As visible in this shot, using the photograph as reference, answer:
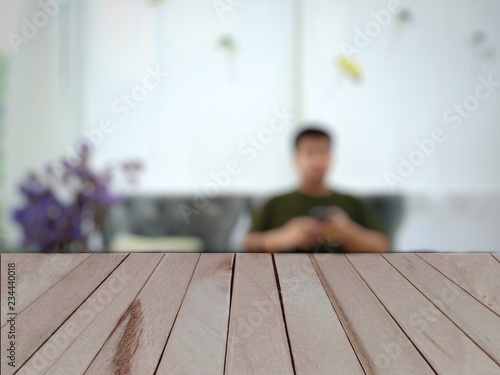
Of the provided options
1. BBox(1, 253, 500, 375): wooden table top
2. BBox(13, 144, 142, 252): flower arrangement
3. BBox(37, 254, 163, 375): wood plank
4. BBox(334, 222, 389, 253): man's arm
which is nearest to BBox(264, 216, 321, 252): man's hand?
BBox(334, 222, 389, 253): man's arm

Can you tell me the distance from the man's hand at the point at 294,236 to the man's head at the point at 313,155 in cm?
20

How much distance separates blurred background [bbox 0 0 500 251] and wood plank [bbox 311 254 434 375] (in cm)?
122

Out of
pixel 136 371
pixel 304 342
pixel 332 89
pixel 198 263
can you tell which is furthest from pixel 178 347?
pixel 332 89

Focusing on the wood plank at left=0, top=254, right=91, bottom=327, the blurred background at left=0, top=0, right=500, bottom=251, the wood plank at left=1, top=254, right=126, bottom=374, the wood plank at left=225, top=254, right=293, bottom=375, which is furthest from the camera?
the blurred background at left=0, top=0, right=500, bottom=251

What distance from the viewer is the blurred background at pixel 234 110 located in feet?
9.36

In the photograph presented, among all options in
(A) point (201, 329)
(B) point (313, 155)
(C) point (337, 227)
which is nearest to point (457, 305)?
(A) point (201, 329)

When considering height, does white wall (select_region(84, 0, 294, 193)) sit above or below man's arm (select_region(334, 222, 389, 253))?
above

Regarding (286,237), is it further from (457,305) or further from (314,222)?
(457,305)

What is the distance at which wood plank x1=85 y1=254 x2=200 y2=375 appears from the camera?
1035 millimetres

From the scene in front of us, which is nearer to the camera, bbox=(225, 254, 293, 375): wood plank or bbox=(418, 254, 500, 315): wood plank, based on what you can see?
bbox=(225, 254, 293, 375): wood plank

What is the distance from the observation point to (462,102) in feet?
9.53

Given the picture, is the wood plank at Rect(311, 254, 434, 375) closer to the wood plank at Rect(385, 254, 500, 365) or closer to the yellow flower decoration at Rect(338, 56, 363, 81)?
the wood plank at Rect(385, 254, 500, 365)

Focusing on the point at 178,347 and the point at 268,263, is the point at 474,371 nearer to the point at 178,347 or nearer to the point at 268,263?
the point at 178,347

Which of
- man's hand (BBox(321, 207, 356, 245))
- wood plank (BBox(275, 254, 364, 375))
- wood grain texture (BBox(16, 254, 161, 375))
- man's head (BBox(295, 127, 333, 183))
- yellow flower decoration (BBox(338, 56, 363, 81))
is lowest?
wood grain texture (BBox(16, 254, 161, 375))
